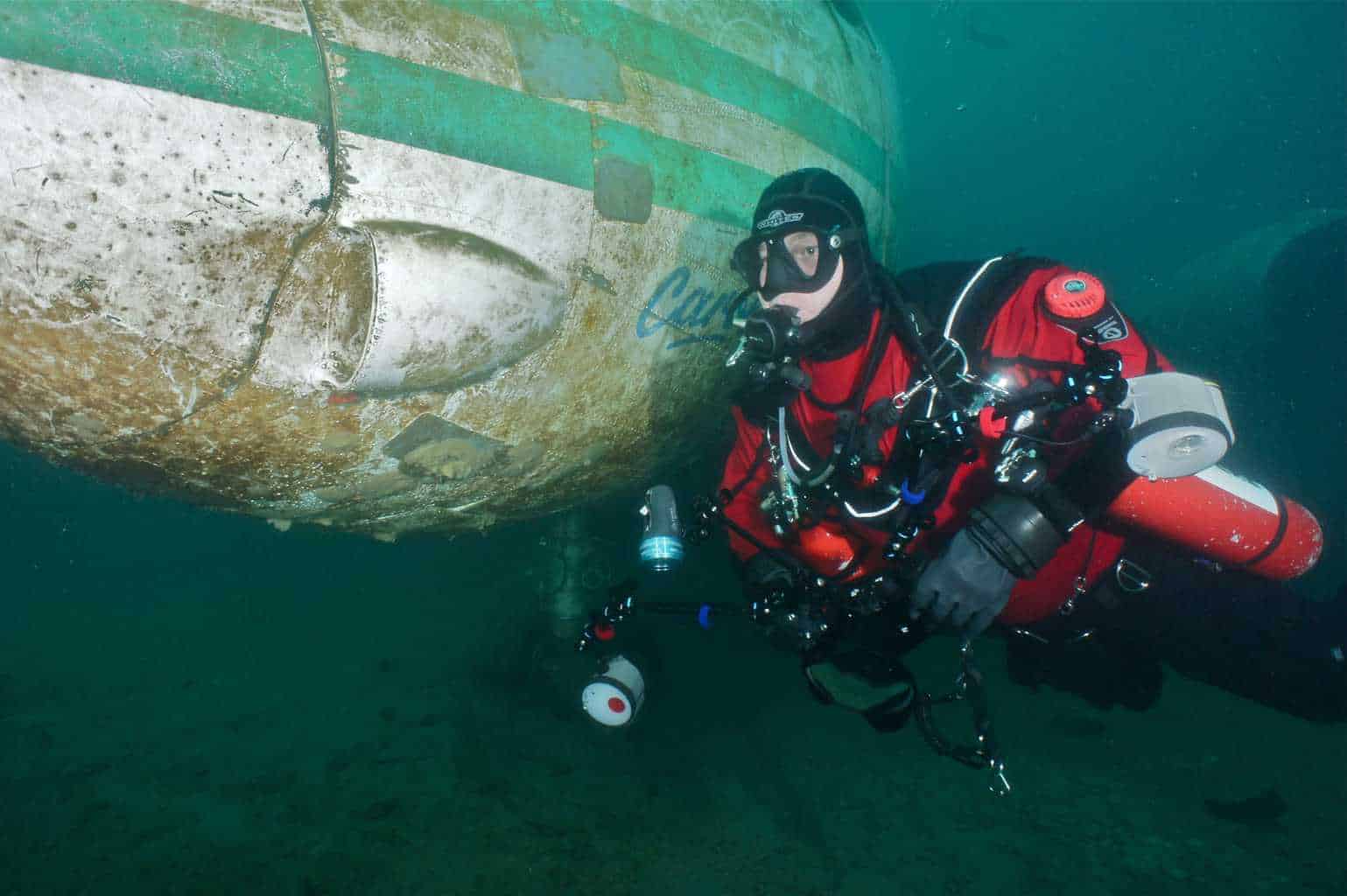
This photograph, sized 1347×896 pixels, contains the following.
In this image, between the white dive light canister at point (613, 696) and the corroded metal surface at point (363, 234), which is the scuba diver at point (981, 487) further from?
the white dive light canister at point (613, 696)

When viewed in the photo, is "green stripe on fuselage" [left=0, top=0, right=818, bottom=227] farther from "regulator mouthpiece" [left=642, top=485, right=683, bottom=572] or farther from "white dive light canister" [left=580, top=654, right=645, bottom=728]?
"white dive light canister" [left=580, top=654, right=645, bottom=728]

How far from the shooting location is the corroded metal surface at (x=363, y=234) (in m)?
1.55

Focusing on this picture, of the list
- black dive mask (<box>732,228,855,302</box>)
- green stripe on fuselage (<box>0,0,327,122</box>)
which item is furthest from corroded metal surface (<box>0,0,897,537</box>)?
black dive mask (<box>732,228,855,302</box>)

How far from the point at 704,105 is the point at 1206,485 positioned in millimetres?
2436

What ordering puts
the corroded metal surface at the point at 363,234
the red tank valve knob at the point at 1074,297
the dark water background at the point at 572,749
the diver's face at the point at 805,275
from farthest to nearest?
1. the dark water background at the point at 572,749
2. the diver's face at the point at 805,275
3. the red tank valve knob at the point at 1074,297
4. the corroded metal surface at the point at 363,234

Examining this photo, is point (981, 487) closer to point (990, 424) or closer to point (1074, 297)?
point (990, 424)

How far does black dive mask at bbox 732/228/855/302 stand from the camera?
2.49m

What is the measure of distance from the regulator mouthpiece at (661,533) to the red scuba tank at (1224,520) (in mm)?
1695

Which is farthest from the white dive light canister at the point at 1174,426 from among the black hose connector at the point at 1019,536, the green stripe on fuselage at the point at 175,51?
the green stripe on fuselage at the point at 175,51

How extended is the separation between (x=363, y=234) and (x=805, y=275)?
1.59 m

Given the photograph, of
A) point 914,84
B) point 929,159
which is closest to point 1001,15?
point 914,84

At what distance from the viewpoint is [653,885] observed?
2611mm

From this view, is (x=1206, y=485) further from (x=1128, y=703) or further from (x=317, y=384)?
(x=317, y=384)

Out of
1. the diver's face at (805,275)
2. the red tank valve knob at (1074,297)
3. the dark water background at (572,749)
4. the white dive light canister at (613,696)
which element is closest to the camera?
the red tank valve knob at (1074,297)
